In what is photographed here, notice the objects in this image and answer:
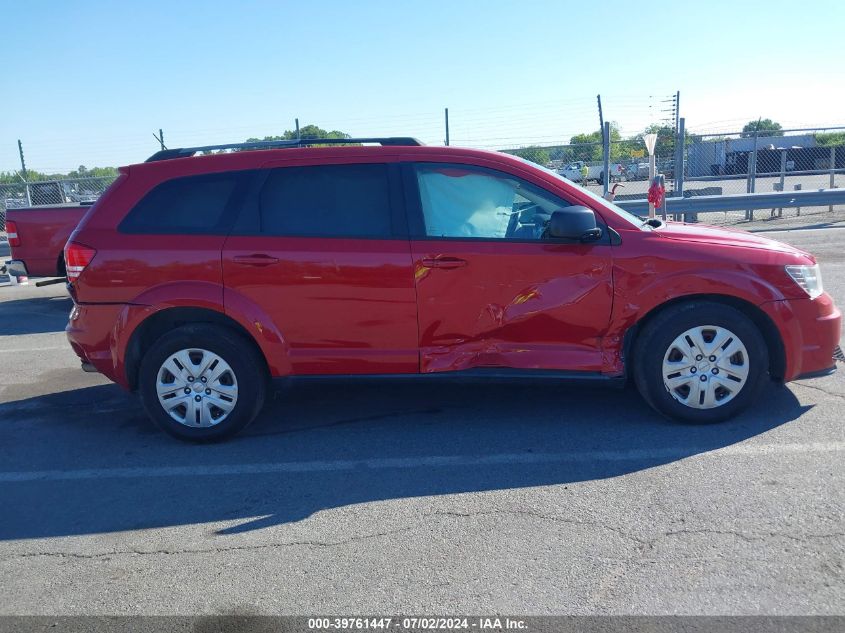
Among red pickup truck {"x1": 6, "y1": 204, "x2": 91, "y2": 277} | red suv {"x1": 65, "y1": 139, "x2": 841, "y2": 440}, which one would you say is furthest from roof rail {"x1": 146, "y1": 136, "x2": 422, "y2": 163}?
red pickup truck {"x1": 6, "y1": 204, "x2": 91, "y2": 277}

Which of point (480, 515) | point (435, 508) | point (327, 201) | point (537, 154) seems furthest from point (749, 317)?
point (537, 154)

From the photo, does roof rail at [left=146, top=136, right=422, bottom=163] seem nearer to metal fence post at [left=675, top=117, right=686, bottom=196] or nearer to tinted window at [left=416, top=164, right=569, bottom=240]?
tinted window at [left=416, top=164, right=569, bottom=240]

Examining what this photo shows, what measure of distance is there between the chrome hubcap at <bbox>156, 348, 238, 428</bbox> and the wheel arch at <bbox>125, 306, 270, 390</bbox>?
0.75 feet

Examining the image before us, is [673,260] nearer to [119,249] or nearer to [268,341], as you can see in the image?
[268,341]

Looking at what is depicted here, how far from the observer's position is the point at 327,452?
4945 millimetres

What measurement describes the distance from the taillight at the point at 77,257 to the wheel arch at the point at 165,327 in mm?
563

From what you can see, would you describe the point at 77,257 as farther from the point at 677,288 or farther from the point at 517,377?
the point at 677,288

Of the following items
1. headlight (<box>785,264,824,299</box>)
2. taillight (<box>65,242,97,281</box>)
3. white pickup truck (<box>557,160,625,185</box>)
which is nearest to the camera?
headlight (<box>785,264,824,299</box>)

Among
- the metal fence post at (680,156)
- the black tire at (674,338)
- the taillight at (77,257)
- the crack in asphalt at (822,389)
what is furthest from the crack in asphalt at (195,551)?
the metal fence post at (680,156)

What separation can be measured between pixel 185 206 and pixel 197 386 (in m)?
1.23

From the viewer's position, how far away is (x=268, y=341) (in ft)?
16.7

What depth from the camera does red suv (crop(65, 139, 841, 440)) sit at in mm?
4922

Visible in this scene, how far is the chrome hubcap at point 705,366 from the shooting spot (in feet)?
16.1

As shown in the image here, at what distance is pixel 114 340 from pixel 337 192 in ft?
5.93
